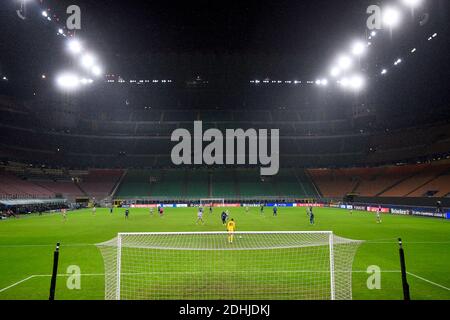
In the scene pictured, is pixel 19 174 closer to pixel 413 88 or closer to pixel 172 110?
pixel 172 110

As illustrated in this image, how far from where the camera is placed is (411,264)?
12555 millimetres

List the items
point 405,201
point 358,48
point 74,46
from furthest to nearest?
1. point 405,201
2. point 358,48
3. point 74,46

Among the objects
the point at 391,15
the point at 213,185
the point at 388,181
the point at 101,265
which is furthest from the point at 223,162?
the point at 101,265

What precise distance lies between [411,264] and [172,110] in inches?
3193

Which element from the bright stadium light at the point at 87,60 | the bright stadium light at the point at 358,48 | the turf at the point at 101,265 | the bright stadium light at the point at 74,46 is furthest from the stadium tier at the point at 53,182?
the bright stadium light at the point at 358,48

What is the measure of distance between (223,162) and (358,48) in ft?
146

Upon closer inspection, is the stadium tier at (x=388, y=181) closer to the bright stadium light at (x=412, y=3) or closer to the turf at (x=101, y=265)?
the bright stadium light at (x=412, y=3)

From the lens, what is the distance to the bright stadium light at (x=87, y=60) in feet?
149

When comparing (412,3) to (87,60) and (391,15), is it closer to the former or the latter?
(391,15)

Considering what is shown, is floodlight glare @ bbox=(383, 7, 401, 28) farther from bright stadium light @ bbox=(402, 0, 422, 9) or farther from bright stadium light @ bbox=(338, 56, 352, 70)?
bright stadium light @ bbox=(338, 56, 352, 70)

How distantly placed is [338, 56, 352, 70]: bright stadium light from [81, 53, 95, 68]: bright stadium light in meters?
36.9

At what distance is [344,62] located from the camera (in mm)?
46594

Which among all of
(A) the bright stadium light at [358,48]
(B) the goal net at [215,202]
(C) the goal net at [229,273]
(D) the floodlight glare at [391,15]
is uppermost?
(A) the bright stadium light at [358,48]

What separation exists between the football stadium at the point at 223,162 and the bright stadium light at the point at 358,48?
261mm
